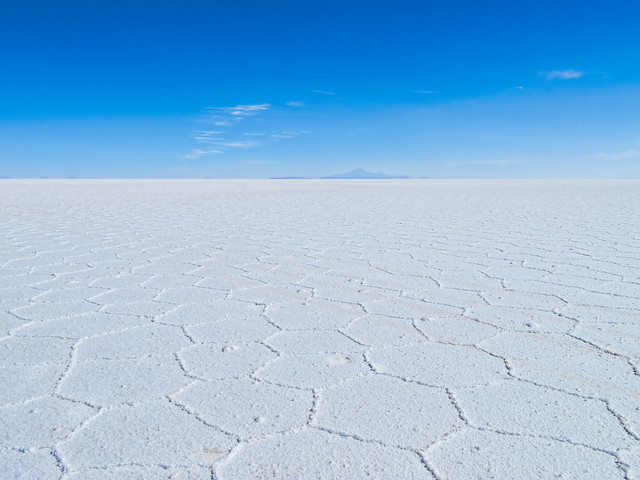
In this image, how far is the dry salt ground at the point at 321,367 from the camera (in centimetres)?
102

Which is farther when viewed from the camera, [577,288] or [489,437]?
[577,288]

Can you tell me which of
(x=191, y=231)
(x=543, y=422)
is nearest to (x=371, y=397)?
(x=543, y=422)

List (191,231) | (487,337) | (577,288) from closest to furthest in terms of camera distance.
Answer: (487,337), (577,288), (191,231)

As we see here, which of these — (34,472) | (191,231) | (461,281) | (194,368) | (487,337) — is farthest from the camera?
(191,231)

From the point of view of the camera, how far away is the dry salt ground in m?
1.02

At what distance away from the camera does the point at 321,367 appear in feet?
4.84

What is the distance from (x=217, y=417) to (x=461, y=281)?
5.63ft

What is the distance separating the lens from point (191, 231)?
15.2 feet

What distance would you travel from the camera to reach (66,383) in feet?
4.48

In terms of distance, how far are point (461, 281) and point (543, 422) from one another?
1430 millimetres

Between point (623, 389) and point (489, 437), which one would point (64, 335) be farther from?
point (623, 389)

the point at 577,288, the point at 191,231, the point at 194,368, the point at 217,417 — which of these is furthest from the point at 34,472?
the point at 191,231

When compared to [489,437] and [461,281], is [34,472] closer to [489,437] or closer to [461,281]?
[489,437]

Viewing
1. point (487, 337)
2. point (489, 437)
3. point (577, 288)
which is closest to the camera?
point (489, 437)
